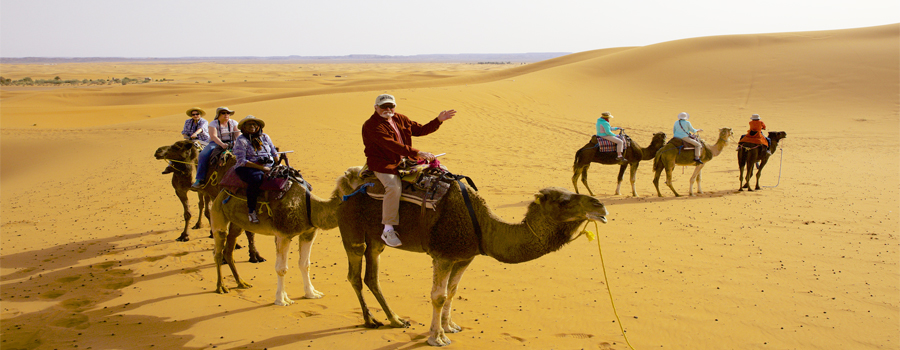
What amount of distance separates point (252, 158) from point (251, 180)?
485 millimetres

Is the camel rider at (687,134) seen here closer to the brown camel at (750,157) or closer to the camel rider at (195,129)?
the brown camel at (750,157)

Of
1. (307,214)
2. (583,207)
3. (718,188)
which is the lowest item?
(718,188)

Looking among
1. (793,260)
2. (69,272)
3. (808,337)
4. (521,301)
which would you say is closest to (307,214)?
(521,301)

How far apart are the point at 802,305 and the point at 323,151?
1565 centimetres

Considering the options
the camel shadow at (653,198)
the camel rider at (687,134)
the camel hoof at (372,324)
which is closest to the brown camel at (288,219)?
the camel hoof at (372,324)

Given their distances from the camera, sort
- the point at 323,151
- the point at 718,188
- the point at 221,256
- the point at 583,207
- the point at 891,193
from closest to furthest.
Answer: the point at 583,207
the point at 221,256
the point at 891,193
the point at 718,188
the point at 323,151

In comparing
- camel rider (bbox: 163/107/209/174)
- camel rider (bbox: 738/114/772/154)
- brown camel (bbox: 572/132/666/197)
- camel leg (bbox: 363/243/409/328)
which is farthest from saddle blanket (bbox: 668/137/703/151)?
camel rider (bbox: 163/107/209/174)

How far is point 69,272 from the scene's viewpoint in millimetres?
9117

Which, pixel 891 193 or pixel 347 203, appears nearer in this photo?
pixel 347 203

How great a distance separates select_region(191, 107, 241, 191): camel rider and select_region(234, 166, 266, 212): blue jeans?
77.0 inches

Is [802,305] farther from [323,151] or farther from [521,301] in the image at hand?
[323,151]

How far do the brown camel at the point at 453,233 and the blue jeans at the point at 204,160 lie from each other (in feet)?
12.3

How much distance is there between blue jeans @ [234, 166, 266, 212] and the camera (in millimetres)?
7531

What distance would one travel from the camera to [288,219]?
741cm
